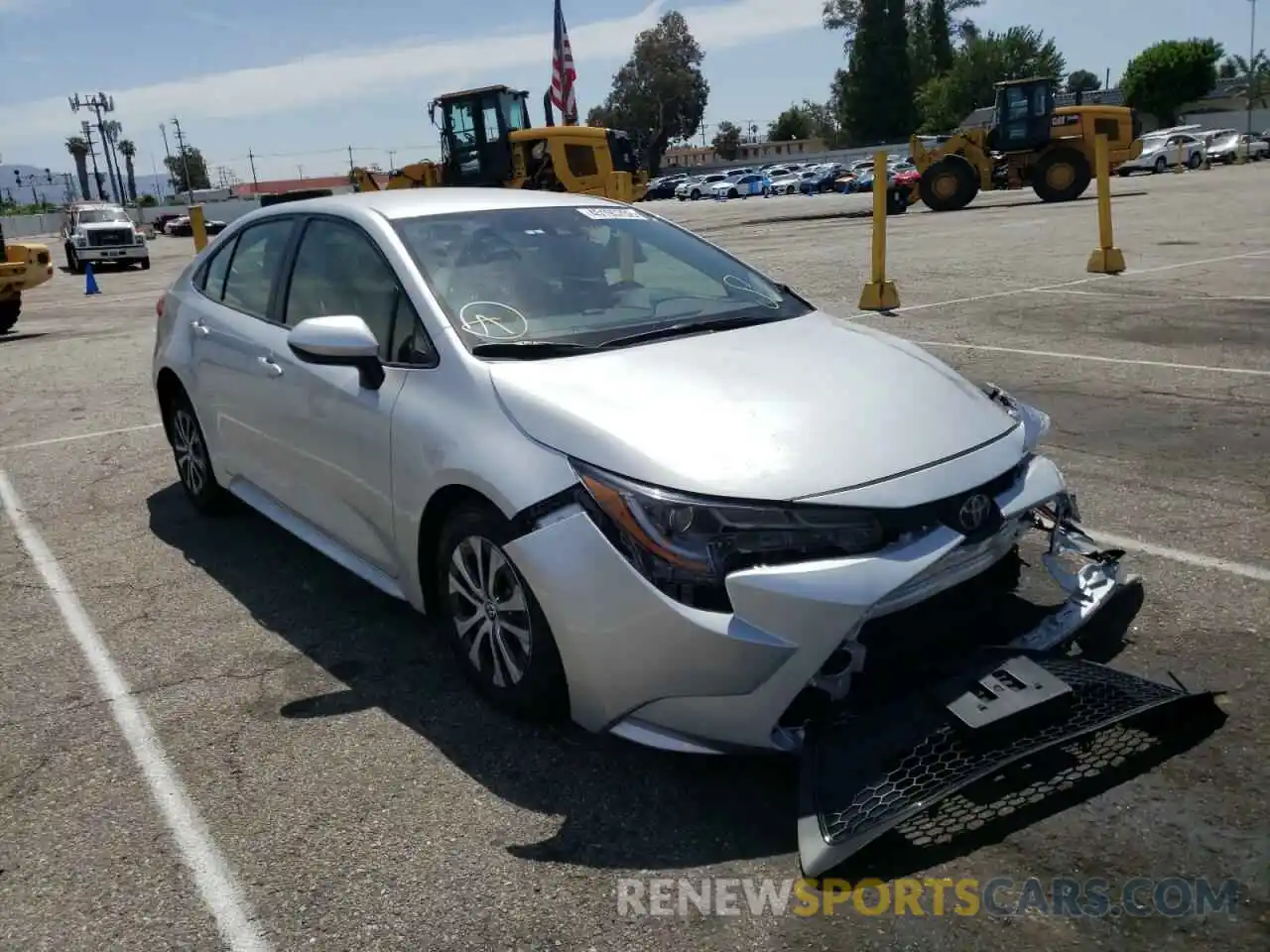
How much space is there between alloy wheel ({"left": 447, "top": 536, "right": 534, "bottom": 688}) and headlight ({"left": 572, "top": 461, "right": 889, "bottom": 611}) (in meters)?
0.50

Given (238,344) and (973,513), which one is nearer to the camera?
(973,513)

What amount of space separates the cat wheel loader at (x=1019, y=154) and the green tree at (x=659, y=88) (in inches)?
3149

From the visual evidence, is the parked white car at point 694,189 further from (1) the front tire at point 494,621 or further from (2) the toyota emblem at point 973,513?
(2) the toyota emblem at point 973,513

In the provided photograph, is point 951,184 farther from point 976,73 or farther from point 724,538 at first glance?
point 976,73

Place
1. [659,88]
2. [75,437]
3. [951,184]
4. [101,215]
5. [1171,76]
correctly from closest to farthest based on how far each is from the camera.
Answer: [75,437] < [951,184] < [101,215] < [1171,76] < [659,88]

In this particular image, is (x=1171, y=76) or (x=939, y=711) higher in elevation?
(x=1171, y=76)

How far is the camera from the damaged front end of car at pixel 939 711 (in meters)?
2.67

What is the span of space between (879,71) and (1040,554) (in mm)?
94436

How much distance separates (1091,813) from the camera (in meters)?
2.75

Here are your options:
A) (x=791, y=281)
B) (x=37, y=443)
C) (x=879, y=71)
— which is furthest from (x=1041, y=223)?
(x=879, y=71)

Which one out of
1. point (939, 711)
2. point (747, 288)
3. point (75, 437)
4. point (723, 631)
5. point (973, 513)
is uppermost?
point (747, 288)

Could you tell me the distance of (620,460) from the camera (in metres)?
2.96

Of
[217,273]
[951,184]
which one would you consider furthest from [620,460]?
[951,184]

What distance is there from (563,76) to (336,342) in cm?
3180
